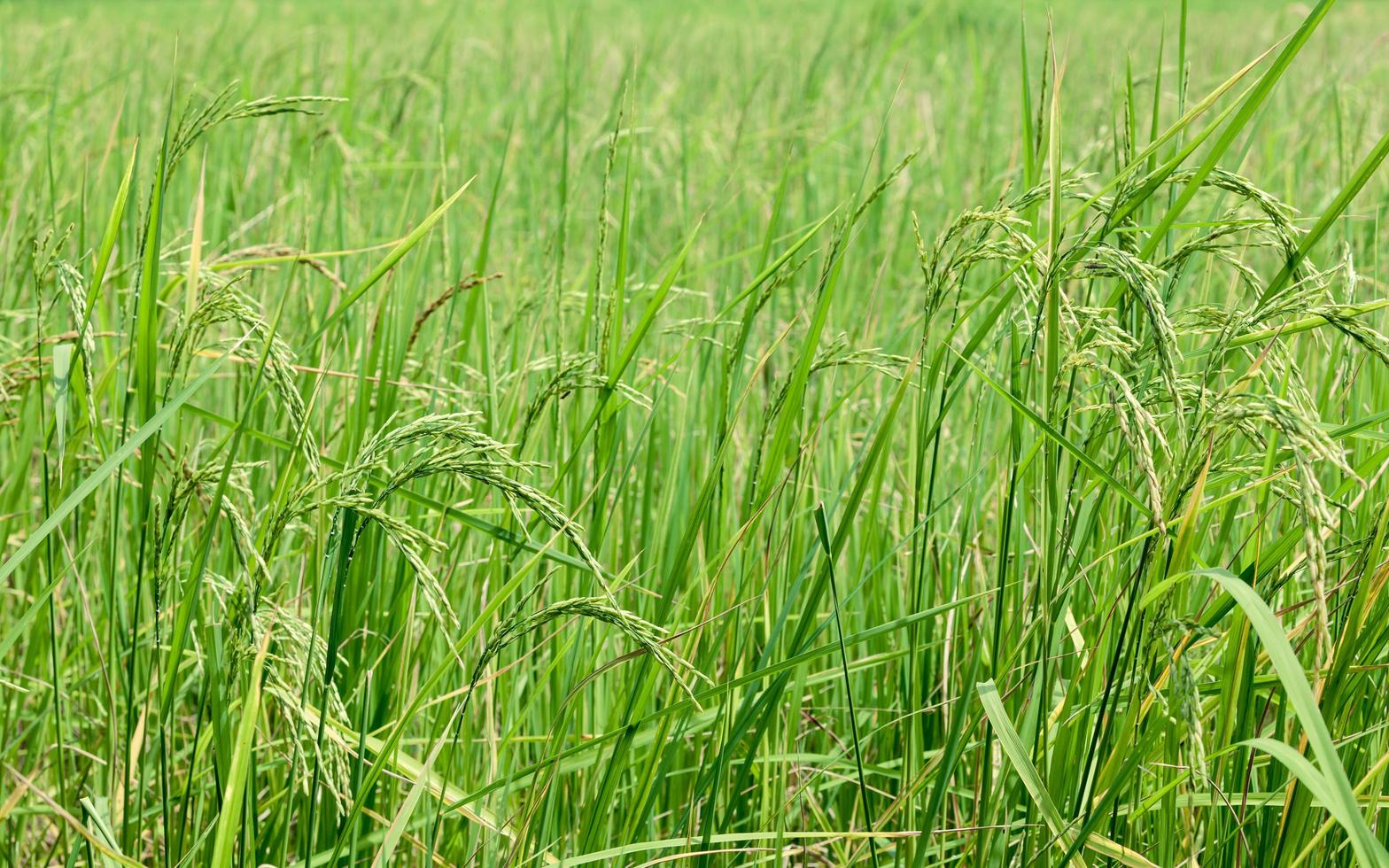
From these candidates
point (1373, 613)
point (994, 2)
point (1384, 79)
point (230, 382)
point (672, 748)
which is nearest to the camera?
point (1373, 613)

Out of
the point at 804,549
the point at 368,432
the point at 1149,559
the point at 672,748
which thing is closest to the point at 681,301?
the point at 804,549

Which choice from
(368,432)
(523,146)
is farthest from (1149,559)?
(523,146)

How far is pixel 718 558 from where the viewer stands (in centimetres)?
105

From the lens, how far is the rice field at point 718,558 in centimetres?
79

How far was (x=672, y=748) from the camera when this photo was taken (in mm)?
982

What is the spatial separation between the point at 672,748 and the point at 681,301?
158 cm

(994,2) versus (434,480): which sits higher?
(994,2)

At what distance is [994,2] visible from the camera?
7902 mm

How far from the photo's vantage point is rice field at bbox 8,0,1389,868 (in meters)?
0.79

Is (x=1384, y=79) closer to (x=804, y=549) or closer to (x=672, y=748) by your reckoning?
(x=804, y=549)

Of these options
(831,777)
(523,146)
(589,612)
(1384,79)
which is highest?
(1384,79)

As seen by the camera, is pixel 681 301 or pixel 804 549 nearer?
pixel 804 549

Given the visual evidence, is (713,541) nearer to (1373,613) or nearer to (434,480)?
(434,480)

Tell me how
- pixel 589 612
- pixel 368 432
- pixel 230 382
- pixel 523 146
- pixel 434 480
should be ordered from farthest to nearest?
1. pixel 523 146
2. pixel 230 382
3. pixel 434 480
4. pixel 368 432
5. pixel 589 612
